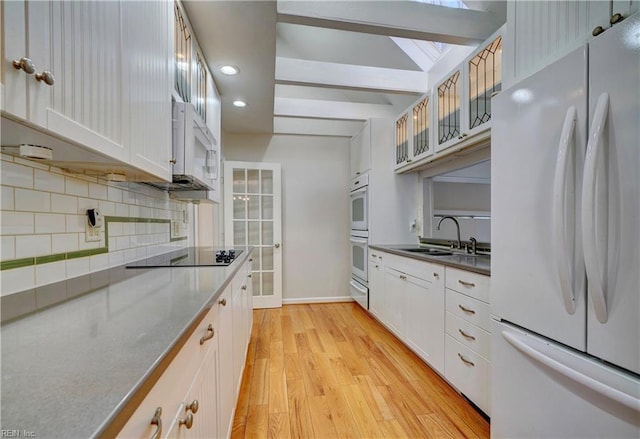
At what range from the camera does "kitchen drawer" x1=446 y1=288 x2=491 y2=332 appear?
5.00 feet

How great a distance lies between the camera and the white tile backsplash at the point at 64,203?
3.25 ft

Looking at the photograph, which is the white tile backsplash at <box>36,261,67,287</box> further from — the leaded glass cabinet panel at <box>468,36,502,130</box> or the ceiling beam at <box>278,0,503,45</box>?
the leaded glass cabinet panel at <box>468,36,502,130</box>

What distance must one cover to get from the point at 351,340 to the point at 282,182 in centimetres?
222

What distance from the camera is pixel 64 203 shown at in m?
1.04

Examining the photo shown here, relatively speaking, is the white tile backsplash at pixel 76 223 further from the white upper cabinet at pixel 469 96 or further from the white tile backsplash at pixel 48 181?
the white upper cabinet at pixel 469 96

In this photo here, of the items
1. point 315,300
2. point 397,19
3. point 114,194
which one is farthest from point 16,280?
point 315,300

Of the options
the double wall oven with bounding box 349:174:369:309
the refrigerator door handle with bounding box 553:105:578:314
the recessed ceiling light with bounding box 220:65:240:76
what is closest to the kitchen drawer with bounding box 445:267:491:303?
the refrigerator door handle with bounding box 553:105:578:314

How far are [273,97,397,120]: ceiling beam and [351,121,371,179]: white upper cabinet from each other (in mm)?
219

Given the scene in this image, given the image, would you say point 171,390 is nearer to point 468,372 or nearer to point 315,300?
point 468,372

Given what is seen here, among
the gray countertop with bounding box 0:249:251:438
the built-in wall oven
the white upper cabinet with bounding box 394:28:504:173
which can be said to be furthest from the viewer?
the built-in wall oven

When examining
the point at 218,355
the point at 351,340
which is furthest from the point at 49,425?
the point at 351,340

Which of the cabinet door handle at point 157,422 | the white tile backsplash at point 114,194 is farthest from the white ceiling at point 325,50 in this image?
the cabinet door handle at point 157,422

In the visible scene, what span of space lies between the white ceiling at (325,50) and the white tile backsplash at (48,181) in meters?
1.18

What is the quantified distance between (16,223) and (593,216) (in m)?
1.74
